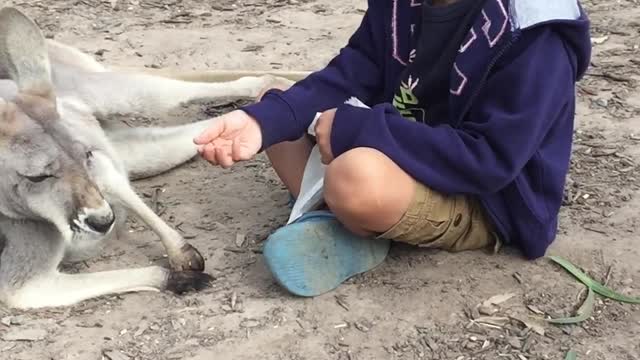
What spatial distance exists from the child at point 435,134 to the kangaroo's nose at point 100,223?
0.36m

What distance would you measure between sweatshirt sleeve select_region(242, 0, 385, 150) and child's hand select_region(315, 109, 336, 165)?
0.35 feet

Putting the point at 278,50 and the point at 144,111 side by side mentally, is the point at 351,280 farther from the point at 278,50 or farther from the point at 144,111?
the point at 278,50

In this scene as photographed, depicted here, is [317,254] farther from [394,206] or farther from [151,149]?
[151,149]

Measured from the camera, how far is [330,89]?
250 centimetres

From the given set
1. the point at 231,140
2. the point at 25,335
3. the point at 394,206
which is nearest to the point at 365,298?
the point at 394,206

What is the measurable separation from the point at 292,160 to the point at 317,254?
0.35 meters

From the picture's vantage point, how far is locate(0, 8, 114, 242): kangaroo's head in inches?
94.6

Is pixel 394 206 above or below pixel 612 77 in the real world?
above

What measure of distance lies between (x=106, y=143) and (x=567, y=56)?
4.39ft

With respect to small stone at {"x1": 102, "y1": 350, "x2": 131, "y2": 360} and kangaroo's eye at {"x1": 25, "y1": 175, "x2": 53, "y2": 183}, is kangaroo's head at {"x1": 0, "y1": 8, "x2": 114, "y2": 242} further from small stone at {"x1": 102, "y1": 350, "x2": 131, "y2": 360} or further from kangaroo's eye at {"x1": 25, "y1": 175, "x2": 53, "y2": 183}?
small stone at {"x1": 102, "y1": 350, "x2": 131, "y2": 360}

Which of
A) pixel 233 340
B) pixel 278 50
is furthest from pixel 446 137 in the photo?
pixel 278 50

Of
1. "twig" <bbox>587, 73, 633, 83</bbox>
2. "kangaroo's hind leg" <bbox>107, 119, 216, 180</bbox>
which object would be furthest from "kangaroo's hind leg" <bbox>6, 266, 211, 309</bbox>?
"twig" <bbox>587, 73, 633, 83</bbox>

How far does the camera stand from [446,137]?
211cm

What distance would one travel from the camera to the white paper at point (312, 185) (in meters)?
2.43
